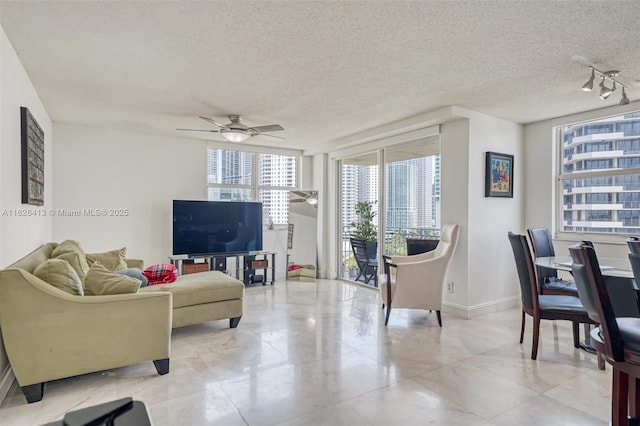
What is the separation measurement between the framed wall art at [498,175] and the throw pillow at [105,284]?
3.85 meters

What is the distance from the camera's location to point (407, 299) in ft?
12.5

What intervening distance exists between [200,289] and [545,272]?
3.65 meters

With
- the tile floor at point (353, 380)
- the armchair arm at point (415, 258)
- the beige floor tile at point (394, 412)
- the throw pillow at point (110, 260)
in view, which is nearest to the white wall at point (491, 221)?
the armchair arm at point (415, 258)

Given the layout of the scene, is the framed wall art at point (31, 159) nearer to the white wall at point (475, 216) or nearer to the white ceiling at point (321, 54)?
the white ceiling at point (321, 54)

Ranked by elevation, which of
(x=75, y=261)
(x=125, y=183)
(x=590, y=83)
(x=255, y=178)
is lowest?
(x=75, y=261)

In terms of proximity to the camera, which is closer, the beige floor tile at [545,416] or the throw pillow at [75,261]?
the beige floor tile at [545,416]

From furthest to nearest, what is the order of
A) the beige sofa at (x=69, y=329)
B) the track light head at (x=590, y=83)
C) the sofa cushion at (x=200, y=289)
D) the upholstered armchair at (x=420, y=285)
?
1. the upholstered armchair at (x=420, y=285)
2. the sofa cushion at (x=200, y=289)
3. the track light head at (x=590, y=83)
4. the beige sofa at (x=69, y=329)

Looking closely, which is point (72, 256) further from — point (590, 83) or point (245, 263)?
point (590, 83)

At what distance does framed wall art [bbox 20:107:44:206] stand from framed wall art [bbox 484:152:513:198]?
458cm

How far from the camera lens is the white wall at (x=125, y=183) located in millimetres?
4805

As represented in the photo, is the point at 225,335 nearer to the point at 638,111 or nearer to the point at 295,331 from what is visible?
the point at 295,331

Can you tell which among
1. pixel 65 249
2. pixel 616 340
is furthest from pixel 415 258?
pixel 65 249

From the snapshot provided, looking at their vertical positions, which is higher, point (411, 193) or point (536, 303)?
point (411, 193)

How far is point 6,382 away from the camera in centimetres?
226
